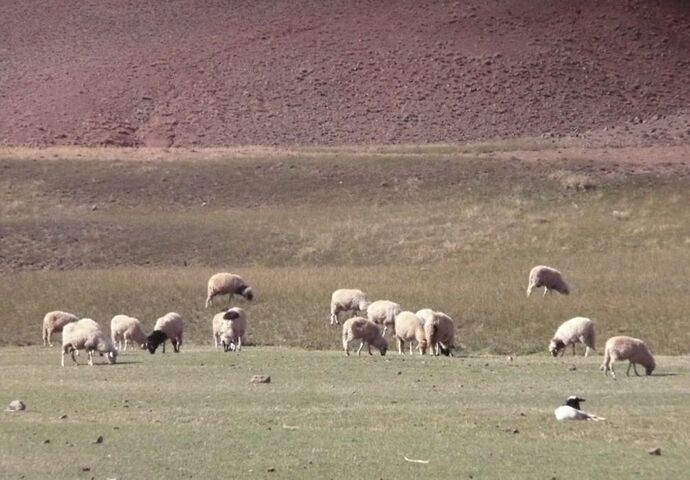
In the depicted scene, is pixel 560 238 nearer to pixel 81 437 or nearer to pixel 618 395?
pixel 618 395

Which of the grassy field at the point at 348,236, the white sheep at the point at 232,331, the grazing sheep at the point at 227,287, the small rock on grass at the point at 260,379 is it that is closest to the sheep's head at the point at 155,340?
the white sheep at the point at 232,331

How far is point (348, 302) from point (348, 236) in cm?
1764

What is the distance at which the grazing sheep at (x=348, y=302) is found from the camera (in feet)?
112

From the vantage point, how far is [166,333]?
97.2ft

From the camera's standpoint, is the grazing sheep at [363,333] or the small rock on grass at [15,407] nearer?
the small rock on grass at [15,407]

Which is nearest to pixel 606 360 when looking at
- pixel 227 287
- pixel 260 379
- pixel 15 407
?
pixel 260 379

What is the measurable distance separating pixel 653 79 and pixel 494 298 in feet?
196

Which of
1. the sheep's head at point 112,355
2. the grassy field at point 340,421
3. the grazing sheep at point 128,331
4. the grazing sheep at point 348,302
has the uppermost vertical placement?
the grazing sheep at point 348,302

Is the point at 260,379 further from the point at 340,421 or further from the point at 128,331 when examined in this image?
the point at 128,331

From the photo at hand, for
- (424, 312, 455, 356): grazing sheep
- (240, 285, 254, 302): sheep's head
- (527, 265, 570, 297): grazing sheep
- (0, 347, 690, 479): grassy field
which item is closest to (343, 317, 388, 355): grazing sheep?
(424, 312, 455, 356): grazing sheep

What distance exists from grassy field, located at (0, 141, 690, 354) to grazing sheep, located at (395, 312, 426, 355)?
2751mm

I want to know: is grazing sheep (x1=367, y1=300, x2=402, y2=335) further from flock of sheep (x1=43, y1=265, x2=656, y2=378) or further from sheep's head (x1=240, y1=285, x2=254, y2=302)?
sheep's head (x1=240, y1=285, x2=254, y2=302)

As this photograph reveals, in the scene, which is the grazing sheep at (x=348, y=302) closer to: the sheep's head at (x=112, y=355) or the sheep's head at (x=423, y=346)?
the sheep's head at (x=423, y=346)

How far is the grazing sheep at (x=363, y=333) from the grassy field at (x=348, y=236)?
3.79 m
